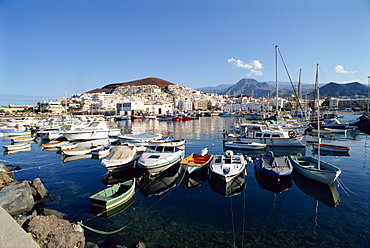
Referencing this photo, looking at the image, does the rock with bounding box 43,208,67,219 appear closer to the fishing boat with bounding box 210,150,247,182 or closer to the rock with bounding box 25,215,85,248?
the rock with bounding box 25,215,85,248

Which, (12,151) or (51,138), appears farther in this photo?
(51,138)

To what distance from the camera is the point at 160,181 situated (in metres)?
15.9

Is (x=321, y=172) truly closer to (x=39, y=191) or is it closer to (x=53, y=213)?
(x=53, y=213)

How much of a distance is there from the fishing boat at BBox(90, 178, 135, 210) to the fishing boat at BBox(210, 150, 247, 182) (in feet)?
19.4

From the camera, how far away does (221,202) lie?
1226cm

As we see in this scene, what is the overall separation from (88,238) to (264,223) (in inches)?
309

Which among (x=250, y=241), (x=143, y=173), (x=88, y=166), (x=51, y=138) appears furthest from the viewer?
(x=51, y=138)

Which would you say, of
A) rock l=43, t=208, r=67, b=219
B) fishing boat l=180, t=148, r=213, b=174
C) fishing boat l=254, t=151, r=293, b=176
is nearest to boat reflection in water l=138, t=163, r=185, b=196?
fishing boat l=180, t=148, r=213, b=174

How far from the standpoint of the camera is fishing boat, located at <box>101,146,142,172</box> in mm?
16891

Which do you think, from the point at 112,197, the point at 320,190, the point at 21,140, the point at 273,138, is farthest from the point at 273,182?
the point at 21,140

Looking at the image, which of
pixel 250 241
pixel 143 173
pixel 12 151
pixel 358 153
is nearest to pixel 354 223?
pixel 250 241

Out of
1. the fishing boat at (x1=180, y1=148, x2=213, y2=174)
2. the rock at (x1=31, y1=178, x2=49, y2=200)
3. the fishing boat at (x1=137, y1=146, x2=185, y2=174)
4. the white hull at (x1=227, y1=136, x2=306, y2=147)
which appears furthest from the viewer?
the white hull at (x1=227, y1=136, x2=306, y2=147)

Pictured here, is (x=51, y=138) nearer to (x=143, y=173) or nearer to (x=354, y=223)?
(x=143, y=173)

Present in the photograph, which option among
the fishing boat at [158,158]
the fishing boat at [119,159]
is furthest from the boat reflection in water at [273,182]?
the fishing boat at [119,159]
